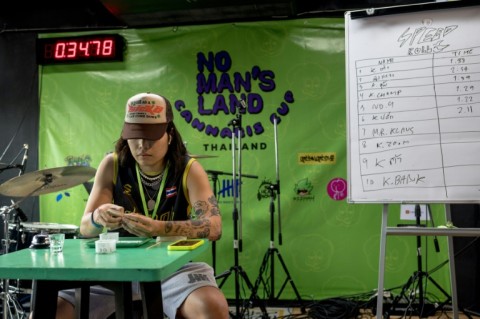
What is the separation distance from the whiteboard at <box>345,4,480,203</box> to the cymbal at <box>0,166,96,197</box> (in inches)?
69.2

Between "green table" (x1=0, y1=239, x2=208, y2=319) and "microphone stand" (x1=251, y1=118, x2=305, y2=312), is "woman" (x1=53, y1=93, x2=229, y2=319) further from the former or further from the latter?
"microphone stand" (x1=251, y1=118, x2=305, y2=312)

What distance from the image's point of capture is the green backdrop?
4164 millimetres

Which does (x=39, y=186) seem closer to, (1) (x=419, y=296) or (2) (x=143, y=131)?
(2) (x=143, y=131)

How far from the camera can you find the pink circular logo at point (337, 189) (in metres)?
4.17

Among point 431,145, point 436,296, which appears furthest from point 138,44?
point 436,296

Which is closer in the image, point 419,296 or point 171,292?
point 171,292

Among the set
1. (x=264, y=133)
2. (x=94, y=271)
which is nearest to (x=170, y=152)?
(x=94, y=271)

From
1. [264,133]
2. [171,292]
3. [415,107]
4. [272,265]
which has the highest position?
[264,133]

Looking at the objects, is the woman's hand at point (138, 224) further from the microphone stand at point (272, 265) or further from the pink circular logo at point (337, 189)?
the pink circular logo at point (337, 189)

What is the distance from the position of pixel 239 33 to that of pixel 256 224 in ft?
5.42

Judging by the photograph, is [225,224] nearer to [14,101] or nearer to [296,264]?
[296,264]

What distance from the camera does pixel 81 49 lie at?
14.8 feet

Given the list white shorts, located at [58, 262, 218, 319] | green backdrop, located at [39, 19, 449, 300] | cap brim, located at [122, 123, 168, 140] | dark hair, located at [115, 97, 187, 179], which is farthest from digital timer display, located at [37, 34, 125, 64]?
white shorts, located at [58, 262, 218, 319]

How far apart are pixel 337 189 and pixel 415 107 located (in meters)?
1.91
